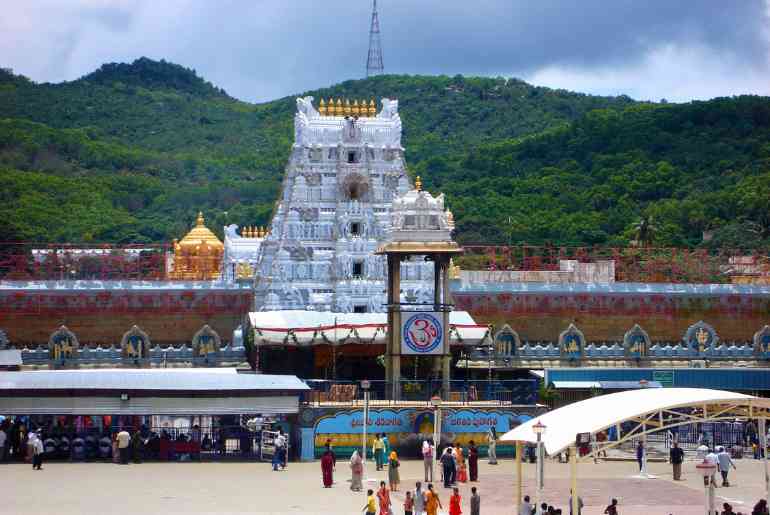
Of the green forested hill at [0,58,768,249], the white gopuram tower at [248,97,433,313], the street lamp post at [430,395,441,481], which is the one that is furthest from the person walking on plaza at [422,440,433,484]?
the green forested hill at [0,58,768,249]

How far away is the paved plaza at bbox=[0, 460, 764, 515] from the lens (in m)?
32.8

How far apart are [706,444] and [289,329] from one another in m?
14.7

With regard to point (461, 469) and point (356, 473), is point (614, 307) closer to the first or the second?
point (461, 469)

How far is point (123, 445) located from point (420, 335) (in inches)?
364

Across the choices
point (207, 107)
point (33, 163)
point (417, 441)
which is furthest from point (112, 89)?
point (417, 441)

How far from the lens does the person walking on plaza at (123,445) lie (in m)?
40.1

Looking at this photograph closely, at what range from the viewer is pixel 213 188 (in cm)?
14150

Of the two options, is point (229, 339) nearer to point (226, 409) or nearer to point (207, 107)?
point (226, 409)

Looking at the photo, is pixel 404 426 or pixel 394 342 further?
pixel 394 342

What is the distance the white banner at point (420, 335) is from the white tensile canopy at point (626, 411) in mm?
12615

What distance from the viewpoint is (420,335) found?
44594mm

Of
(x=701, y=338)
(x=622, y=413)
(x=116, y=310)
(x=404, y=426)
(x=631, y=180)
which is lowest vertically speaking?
(x=404, y=426)

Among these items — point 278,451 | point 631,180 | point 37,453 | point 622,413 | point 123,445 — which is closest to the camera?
point 622,413

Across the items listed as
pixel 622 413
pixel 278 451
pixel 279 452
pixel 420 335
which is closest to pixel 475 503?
pixel 622 413
